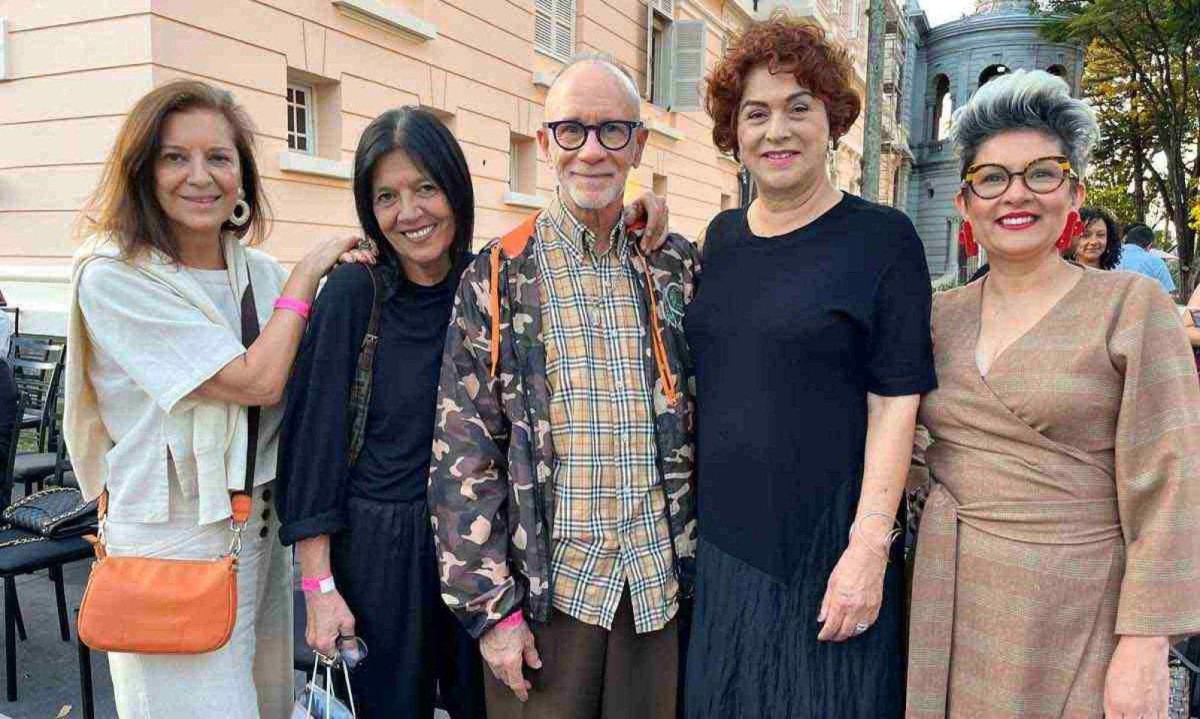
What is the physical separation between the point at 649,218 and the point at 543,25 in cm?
931

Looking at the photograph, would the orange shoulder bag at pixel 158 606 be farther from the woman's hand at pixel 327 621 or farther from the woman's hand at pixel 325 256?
the woman's hand at pixel 325 256

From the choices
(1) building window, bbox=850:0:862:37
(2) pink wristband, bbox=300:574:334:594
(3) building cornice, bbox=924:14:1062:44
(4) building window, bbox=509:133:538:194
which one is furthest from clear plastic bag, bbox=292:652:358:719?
(3) building cornice, bbox=924:14:1062:44

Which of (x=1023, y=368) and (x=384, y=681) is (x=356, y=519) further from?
(x=1023, y=368)

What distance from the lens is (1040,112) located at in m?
1.87

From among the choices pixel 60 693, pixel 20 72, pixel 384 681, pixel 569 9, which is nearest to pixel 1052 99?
pixel 384 681

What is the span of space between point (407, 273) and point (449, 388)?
0.38 meters

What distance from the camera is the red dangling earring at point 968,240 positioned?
7.00ft

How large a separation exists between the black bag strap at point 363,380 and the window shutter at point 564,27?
962cm

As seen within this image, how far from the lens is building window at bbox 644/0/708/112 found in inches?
540

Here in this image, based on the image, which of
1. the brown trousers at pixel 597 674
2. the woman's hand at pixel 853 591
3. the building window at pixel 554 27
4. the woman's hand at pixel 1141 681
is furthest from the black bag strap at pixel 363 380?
the building window at pixel 554 27

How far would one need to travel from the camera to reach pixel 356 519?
6.72 feet

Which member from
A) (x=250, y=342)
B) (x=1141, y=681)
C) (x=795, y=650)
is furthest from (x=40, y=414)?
(x=1141, y=681)

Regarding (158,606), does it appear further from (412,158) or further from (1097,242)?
(1097,242)

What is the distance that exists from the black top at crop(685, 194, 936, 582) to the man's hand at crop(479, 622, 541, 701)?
1.80ft
